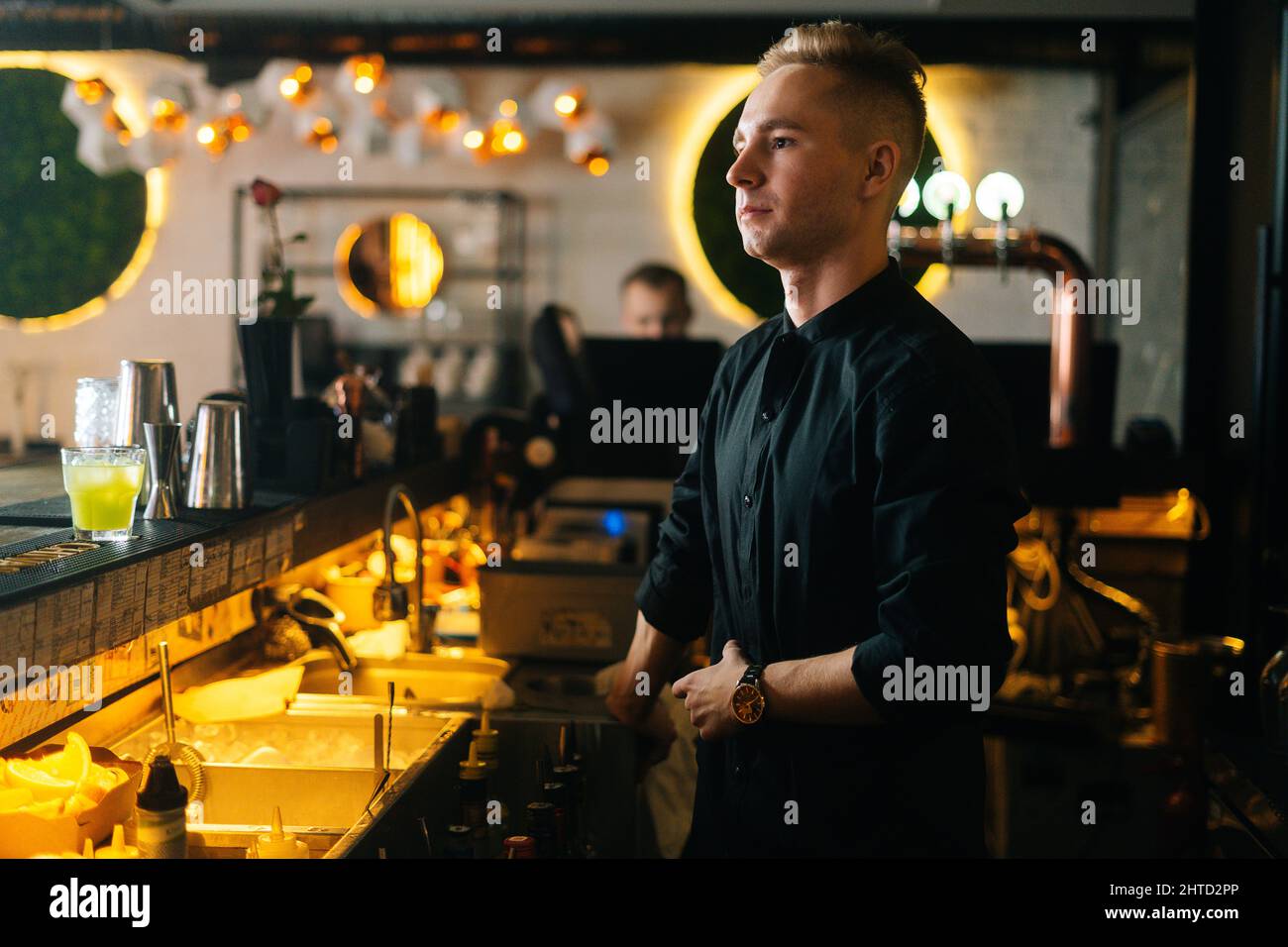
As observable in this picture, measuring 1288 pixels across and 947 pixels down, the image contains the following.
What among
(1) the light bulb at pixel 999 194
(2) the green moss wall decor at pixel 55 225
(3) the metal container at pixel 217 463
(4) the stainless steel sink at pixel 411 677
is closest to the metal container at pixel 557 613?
(4) the stainless steel sink at pixel 411 677

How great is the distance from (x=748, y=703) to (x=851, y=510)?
0.28 meters

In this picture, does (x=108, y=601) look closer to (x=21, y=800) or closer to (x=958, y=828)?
(x=21, y=800)

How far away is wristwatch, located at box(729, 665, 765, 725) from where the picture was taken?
5.17 ft

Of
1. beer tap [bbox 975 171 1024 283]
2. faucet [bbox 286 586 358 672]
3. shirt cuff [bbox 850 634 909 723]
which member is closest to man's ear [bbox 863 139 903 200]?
shirt cuff [bbox 850 634 909 723]

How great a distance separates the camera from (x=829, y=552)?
5.12ft

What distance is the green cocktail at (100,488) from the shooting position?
1761mm

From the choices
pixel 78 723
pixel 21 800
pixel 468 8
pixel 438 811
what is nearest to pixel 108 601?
pixel 21 800

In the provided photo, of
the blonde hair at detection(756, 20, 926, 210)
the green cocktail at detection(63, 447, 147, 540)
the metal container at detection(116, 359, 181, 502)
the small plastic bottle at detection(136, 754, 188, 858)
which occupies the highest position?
the blonde hair at detection(756, 20, 926, 210)

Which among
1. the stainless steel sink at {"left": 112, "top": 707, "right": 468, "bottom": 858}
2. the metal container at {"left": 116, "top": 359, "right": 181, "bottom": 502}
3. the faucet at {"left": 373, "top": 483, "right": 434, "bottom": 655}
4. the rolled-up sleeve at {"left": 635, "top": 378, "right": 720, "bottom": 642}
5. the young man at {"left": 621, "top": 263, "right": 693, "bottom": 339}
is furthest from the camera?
the young man at {"left": 621, "top": 263, "right": 693, "bottom": 339}

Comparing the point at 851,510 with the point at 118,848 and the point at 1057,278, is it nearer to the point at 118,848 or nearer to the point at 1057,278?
the point at 118,848

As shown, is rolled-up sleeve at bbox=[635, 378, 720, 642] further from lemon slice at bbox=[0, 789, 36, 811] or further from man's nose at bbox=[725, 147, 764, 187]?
lemon slice at bbox=[0, 789, 36, 811]

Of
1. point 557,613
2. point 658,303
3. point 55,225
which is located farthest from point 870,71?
point 55,225

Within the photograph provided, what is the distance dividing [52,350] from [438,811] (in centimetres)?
591

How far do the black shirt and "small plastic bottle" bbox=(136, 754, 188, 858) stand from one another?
2.32 ft
